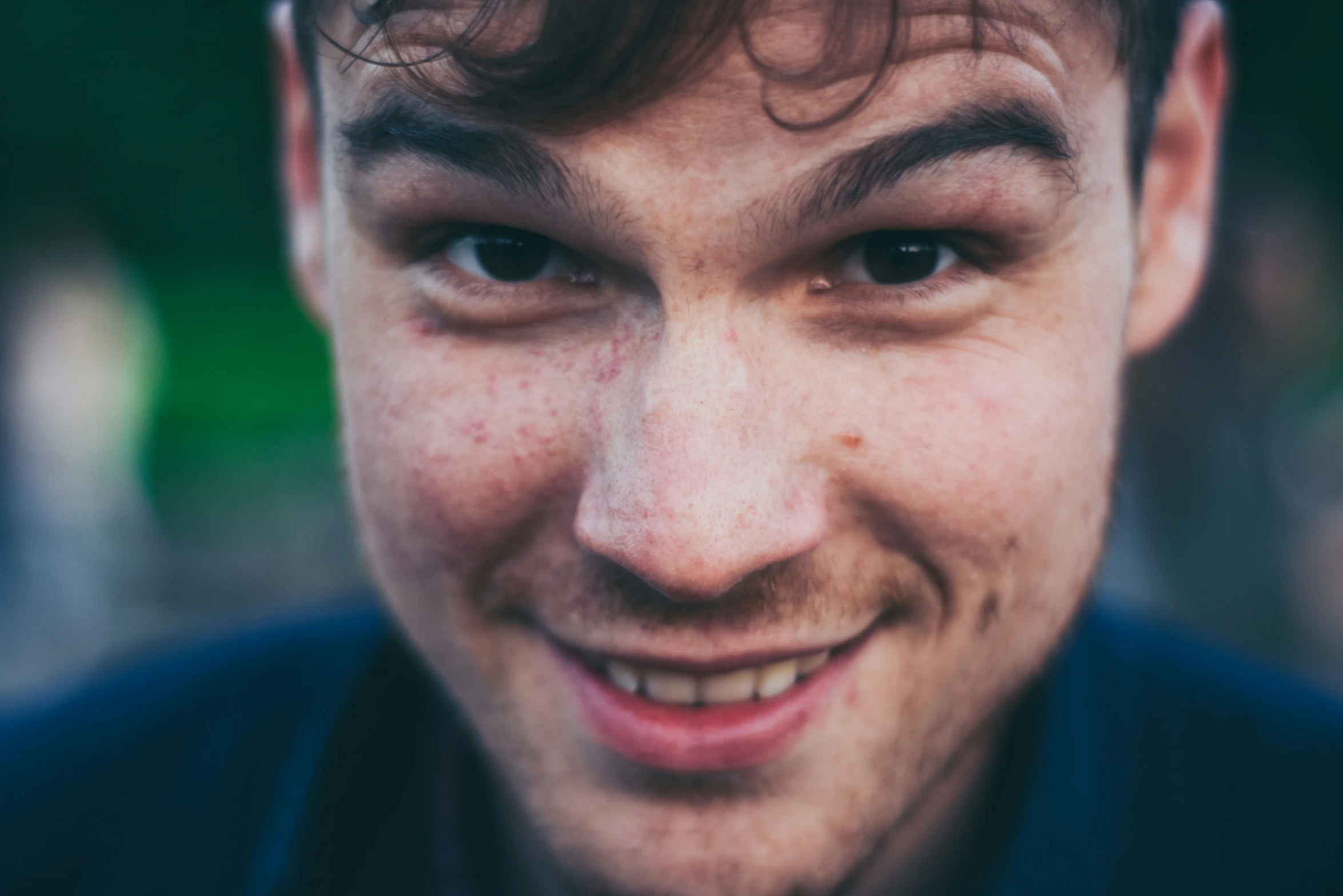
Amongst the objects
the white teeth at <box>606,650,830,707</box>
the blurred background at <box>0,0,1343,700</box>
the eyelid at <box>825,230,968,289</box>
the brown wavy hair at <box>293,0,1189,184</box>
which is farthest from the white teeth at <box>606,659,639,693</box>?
the blurred background at <box>0,0,1343,700</box>

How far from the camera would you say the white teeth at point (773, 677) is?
4.61ft

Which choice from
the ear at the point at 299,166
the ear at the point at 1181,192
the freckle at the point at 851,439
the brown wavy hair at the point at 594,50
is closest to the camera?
the brown wavy hair at the point at 594,50

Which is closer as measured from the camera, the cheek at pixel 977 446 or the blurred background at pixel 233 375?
the cheek at pixel 977 446

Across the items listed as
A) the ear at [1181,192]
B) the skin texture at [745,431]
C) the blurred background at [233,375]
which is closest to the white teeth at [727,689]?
the skin texture at [745,431]

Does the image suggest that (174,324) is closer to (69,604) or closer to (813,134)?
(69,604)

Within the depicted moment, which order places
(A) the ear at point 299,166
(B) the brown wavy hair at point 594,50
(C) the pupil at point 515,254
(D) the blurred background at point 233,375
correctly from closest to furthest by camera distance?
(B) the brown wavy hair at point 594,50 → (C) the pupil at point 515,254 → (A) the ear at point 299,166 → (D) the blurred background at point 233,375

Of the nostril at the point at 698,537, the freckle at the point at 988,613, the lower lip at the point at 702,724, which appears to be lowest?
the lower lip at the point at 702,724

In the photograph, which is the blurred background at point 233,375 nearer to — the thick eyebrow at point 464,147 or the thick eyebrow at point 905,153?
the thick eyebrow at point 905,153

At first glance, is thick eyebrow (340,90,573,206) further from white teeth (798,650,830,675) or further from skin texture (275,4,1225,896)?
white teeth (798,650,830,675)

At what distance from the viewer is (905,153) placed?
3.80 ft

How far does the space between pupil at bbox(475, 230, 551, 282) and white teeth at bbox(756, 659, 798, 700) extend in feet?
2.03

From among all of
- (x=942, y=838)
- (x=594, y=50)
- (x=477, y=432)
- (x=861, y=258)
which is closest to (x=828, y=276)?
(x=861, y=258)

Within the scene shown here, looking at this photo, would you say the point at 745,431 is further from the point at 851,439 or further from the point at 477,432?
the point at 477,432

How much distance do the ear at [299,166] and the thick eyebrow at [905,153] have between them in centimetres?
91
